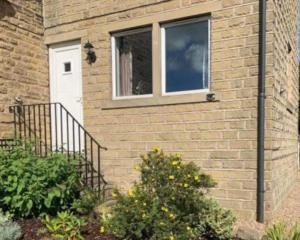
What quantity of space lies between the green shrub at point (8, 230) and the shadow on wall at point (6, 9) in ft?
12.5

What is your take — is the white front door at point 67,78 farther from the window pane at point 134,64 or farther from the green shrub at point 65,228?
the green shrub at point 65,228

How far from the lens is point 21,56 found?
6883 mm

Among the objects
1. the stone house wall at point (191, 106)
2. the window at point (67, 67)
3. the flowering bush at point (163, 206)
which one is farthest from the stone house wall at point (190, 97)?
the flowering bush at point (163, 206)

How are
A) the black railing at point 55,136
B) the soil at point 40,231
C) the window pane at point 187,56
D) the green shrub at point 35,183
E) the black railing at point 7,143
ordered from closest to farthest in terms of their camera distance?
the soil at point 40,231, the green shrub at point 35,183, the window pane at point 187,56, the black railing at point 55,136, the black railing at point 7,143

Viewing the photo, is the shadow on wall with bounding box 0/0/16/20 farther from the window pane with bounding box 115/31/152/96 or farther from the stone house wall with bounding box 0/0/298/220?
the window pane with bounding box 115/31/152/96

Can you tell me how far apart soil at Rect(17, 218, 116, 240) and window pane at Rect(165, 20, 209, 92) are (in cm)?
268

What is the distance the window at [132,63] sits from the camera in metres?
6.45

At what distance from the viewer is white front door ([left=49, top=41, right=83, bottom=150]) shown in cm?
713

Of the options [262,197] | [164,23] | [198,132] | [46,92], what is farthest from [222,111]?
[46,92]

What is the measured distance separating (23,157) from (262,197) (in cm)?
363

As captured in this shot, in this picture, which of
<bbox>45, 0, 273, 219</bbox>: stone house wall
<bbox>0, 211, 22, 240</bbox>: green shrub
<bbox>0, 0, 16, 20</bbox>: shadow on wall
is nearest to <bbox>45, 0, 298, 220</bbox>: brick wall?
<bbox>45, 0, 273, 219</bbox>: stone house wall

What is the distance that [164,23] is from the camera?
20.1 feet

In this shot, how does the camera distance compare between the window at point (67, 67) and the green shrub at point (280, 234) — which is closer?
the green shrub at point (280, 234)

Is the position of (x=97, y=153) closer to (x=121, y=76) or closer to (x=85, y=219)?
(x=121, y=76)
